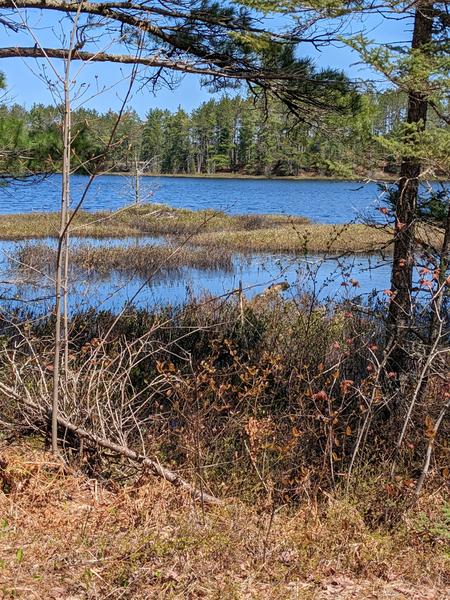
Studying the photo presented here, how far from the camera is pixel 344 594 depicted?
3617 millimetres

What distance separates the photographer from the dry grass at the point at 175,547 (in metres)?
3.48

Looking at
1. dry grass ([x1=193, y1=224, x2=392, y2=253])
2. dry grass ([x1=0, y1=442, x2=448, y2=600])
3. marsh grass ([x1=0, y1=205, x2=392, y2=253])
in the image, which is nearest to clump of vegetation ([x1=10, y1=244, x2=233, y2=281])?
marsh grass ([x1=0, y1=205, x2=392, y2=253])

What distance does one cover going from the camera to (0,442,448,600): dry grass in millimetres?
3480

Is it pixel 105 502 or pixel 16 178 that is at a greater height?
pixel 16 178

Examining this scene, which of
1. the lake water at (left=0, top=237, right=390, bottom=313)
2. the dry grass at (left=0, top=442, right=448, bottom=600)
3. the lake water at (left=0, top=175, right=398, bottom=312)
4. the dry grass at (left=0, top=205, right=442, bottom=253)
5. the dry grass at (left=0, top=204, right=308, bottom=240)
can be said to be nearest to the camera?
the dry grass at (left=0, top=442, right=448, bottom=600)

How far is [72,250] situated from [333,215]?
25.4 metres

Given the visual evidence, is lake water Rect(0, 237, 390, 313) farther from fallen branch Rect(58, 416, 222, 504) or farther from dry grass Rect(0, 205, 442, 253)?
fallen branch Rect(58, 416, 222, 504)

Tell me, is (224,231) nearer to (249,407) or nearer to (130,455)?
(249,407)

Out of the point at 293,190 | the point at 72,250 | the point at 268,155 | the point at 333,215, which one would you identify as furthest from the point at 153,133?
the point at 72,250

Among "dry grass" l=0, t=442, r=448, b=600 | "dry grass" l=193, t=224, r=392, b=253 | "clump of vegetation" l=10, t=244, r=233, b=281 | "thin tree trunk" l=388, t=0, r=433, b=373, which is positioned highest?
"thin tree trunk" l=388, t=0, r=433, b=373

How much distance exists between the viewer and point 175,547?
3.80m

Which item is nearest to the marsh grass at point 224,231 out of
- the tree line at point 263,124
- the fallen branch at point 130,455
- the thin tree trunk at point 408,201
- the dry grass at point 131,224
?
the dry grass at point 131,224

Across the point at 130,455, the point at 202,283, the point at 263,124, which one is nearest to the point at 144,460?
the point at 130,455

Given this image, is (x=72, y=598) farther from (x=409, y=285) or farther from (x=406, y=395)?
(x=409, y=285)
